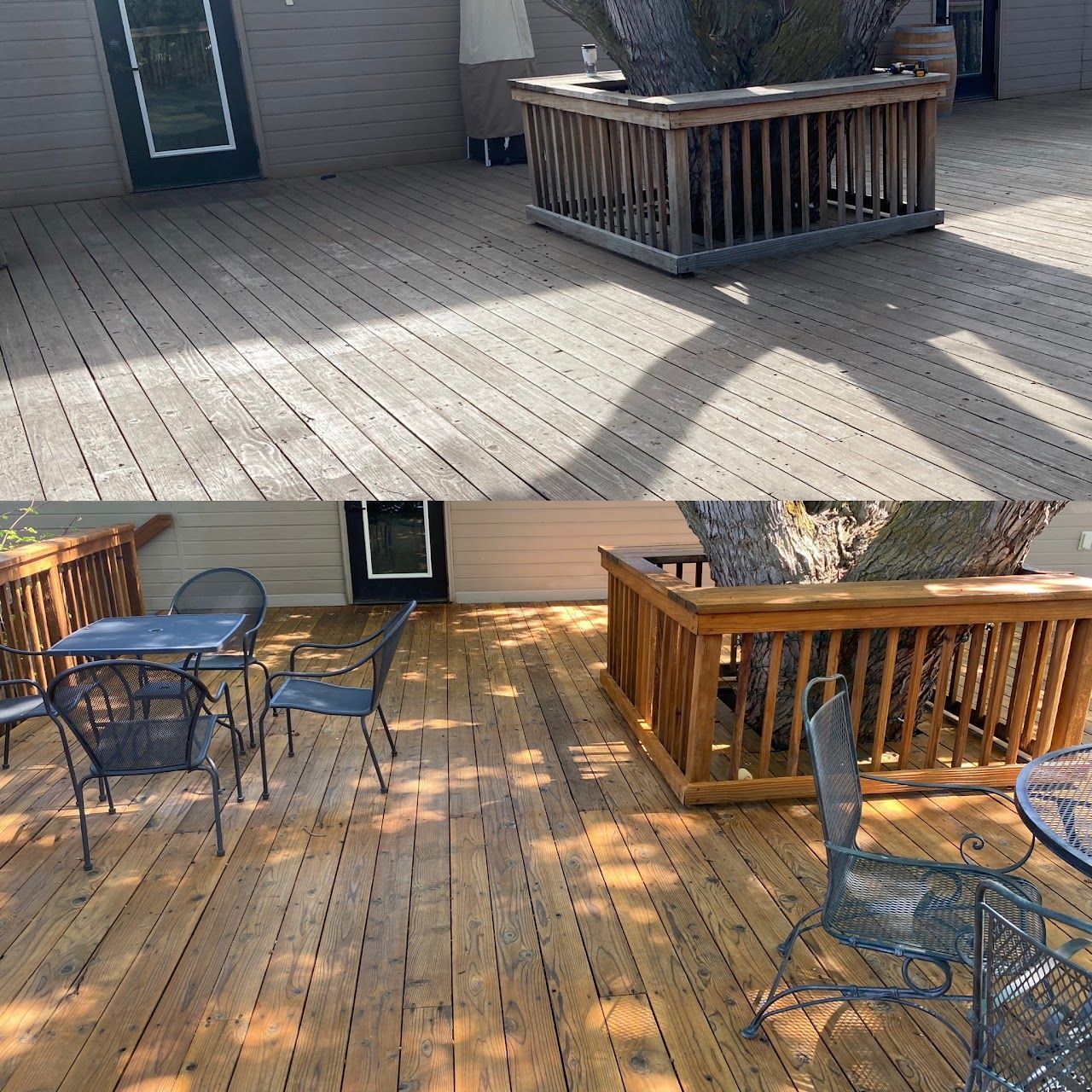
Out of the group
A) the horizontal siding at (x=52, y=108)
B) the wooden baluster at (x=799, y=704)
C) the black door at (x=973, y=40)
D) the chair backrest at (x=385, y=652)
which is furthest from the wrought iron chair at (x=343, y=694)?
the black door at (x=973, y=40)

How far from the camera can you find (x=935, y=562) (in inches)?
135

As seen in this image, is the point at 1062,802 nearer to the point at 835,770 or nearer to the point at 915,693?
the point at 835,770

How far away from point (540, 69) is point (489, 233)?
2717mm

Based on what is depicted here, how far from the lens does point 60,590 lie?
3.30 metres

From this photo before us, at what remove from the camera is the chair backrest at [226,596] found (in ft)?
12.1

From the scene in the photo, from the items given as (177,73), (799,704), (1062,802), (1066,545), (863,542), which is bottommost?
(1066,545)

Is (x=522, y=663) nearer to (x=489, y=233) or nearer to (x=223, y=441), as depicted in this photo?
(x=489, y=233)

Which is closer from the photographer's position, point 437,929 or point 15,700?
point 437,929

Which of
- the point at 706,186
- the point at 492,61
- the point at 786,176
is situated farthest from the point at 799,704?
the point at 492,61

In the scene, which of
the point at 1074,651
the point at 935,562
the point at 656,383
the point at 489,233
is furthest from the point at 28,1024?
the point at 489,233

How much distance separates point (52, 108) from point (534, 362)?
4.33m

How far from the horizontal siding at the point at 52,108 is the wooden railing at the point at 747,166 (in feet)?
9.35

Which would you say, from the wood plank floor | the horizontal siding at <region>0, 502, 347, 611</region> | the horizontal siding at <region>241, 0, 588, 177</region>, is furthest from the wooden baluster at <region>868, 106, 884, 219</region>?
the horizontal siding at <region>241, 0, 588, 177</region>

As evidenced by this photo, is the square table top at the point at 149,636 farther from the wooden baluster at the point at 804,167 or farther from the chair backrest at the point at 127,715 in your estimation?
the wooden baluster at the point at 804,167
